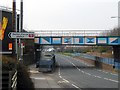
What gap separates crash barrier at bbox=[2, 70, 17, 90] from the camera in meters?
17.4

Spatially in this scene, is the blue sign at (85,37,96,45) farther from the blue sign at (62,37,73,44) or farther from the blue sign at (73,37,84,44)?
the blue sign at (62,37,73,44)

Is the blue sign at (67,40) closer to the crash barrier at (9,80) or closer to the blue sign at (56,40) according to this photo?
the blue sign at (56,40)

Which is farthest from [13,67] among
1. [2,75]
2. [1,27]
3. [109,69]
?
[109,69]

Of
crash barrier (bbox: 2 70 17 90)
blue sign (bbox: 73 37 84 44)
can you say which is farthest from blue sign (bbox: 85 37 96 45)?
crash barrier (bbox: 2 70 17 90)

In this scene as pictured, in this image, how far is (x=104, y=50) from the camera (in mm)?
113438

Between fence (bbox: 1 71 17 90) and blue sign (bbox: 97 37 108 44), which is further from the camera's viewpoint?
blue sign (bbox: 97 37 108 44)

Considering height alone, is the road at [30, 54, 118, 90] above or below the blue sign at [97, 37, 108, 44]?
below

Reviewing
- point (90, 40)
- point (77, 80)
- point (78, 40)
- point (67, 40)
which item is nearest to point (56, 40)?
point (67, 40)

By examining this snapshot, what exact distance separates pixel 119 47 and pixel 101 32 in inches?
228

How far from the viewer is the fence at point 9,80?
57.1 feet

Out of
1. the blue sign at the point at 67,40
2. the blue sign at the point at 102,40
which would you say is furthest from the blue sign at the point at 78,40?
the blue sign at the point at 102,40

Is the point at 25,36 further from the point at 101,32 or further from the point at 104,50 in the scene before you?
the point at 104,50

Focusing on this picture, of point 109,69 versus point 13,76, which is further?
point 109,69

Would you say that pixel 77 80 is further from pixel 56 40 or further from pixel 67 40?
pixel 56 40
